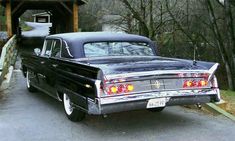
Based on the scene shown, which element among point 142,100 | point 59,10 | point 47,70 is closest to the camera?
point 142,100

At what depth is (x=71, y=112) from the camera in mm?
7363

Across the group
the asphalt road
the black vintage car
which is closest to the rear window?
the black vintage car

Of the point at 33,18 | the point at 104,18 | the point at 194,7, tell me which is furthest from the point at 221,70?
the point at 33,18

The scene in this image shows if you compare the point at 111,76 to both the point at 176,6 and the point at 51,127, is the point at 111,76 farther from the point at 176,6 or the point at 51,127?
the point at 176,6

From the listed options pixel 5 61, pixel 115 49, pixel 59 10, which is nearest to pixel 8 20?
Result: pixel 59 10

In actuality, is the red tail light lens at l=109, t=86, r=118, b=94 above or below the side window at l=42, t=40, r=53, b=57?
below

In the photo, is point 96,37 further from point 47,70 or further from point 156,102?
point 156,102

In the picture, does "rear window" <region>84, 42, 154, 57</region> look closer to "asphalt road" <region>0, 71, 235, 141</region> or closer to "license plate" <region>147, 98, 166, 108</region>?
"asphalt road" <region>0, 71, 235, 141</region>

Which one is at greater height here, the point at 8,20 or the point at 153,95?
the point at 8,20

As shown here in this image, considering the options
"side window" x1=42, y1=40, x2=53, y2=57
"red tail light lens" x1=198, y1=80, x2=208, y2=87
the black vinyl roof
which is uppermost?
the black vinyl roof

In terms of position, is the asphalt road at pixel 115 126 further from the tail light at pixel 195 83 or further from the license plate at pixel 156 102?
the tail light at pixel 195 83

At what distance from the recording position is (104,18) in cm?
3459

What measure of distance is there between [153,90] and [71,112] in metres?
1.73

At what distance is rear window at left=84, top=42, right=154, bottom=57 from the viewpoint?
8.21 meters
